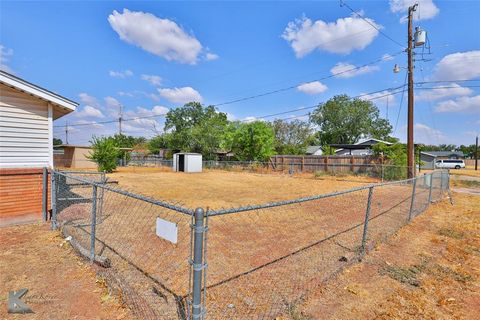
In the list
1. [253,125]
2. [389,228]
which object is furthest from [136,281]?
[253,125]

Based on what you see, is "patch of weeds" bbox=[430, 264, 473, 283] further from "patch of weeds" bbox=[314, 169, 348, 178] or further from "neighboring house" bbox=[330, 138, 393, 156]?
"neighboring house" bbox=[330, 138, 393, 156]

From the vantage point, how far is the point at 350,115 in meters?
47.3

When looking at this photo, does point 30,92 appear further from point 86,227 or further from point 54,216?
point 86,227

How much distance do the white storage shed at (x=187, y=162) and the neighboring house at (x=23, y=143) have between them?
18973 mm

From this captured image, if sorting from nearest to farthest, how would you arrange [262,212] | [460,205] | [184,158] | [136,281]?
[136,281]
[262,212]
[460,205]
[184,158]

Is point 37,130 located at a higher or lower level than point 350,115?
lower

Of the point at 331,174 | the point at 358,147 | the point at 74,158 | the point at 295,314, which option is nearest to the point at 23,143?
the point at 295,314

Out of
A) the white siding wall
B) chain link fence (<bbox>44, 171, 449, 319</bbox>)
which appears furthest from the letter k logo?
the white siding wall

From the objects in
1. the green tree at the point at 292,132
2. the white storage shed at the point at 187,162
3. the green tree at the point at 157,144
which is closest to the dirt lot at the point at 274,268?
the white storage shed at the point at 187,162

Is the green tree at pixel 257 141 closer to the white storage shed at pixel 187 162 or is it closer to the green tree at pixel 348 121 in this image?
the white storage shed at pixel 187 162

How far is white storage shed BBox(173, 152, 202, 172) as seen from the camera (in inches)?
985

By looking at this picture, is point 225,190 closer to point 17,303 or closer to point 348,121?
point 17,303

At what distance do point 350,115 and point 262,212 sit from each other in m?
45.7

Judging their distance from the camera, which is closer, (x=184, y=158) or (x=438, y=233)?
(x=438, y=233)
